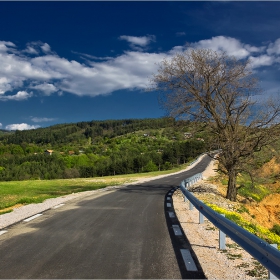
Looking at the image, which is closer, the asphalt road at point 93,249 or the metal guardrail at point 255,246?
the metal guardrail at point 255,246

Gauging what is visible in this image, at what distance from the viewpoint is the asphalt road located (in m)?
4.70

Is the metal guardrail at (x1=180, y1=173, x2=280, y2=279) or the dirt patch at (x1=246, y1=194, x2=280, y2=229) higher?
the metal guardrail at (x1=180, y1=173, x2=280, y2=279)

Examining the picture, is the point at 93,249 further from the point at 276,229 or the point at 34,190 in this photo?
the point at 34,190

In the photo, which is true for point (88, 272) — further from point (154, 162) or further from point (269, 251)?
point (154, 162)

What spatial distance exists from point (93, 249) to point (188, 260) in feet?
6.32

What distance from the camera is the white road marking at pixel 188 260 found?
497cm

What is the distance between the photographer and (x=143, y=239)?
691 cm

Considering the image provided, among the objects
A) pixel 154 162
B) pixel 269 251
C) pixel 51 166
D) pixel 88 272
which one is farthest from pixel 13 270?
pixel 51 166

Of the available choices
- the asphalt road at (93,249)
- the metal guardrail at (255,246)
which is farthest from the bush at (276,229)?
the metal guardrail at (255,246)

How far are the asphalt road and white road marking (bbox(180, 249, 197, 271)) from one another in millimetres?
88

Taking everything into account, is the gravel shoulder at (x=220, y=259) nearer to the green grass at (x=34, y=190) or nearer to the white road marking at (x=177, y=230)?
the white road marking at (x=177, y=230)

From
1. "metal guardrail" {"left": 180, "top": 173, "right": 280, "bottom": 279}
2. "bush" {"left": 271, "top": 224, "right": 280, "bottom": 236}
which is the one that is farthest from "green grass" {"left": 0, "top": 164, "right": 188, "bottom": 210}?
"bush" {"left": 271, "top": 224, "right": 280, "bottom": 236}

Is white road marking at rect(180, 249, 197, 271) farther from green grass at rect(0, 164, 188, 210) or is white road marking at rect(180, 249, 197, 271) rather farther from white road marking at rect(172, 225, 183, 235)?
green grass at rect(0, 164, 188, 210)

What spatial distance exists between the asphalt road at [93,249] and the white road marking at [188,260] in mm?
88
